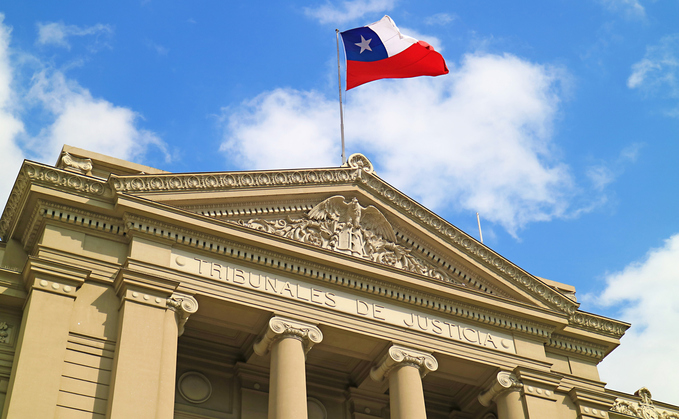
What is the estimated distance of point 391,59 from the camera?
29484 mm

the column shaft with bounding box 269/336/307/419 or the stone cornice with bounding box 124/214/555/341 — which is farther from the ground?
the stone cornice with bounding box 124/214/555/341

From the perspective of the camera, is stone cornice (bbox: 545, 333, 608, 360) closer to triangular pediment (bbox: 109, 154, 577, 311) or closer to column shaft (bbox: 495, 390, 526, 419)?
triangular pediment (bbox: 109, 154, 577, 311)

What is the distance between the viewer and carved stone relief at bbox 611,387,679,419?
27578 millimetres

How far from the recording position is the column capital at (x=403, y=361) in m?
22.8

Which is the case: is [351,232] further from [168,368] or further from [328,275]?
[168,368]

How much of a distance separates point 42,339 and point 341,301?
25.5 feet

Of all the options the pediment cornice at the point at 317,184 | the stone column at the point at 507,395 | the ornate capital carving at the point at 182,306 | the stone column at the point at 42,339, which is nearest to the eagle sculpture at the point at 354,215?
the pediment cornice at the point at 317,184

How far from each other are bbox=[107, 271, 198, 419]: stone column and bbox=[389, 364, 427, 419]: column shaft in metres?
5.67

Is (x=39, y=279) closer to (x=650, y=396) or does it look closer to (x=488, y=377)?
(x=488, y=377)

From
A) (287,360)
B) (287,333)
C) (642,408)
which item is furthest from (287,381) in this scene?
(642,408)

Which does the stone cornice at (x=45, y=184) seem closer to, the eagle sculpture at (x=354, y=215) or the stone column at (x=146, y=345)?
the stone column at (x=146, y=345)

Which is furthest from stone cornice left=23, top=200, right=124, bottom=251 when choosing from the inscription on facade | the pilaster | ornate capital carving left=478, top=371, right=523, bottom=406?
the pilaster

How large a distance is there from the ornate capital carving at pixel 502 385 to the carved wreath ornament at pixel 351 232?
3211 mm

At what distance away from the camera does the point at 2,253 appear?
21078 mm
